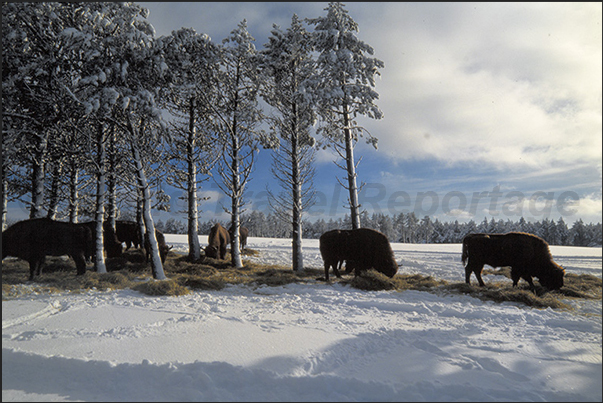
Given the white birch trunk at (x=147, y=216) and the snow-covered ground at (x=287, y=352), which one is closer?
the snow-covered ground at (x=287, y=352)

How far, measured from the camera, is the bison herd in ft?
24.6

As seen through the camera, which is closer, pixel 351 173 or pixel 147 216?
pixel 147 216

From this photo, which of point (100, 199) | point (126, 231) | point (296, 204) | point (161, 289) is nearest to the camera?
point (161, 289)

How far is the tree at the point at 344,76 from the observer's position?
11398mm

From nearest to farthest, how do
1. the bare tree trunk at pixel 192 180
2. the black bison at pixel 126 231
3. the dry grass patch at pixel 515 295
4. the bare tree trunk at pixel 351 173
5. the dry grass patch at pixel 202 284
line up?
the dry grass patch at pixel 515 295 < the dry grass patch at pixel 202 284 < the bare tree trunk at pixel 351 173 < the bare tree trunk at pixel 192 180 < the black bison at pixel 126 231

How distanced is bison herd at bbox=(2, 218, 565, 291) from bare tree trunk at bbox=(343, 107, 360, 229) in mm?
1974

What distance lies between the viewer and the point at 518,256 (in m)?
8.41

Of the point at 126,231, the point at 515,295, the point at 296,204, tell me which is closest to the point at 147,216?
the point at 296,204

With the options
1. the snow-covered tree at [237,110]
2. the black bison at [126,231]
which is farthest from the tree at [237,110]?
the black bison at [126,231]

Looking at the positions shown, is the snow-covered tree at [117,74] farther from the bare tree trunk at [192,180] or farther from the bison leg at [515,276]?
the bison leg at [515,276]

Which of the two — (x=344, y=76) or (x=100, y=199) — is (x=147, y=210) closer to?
(x=100, y=199)

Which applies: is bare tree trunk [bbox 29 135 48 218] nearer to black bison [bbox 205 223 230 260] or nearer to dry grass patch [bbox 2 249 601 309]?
dry grass patch [bbox 2 249 601 309]

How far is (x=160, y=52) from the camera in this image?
29.3 ft

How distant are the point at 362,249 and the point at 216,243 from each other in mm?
8728
